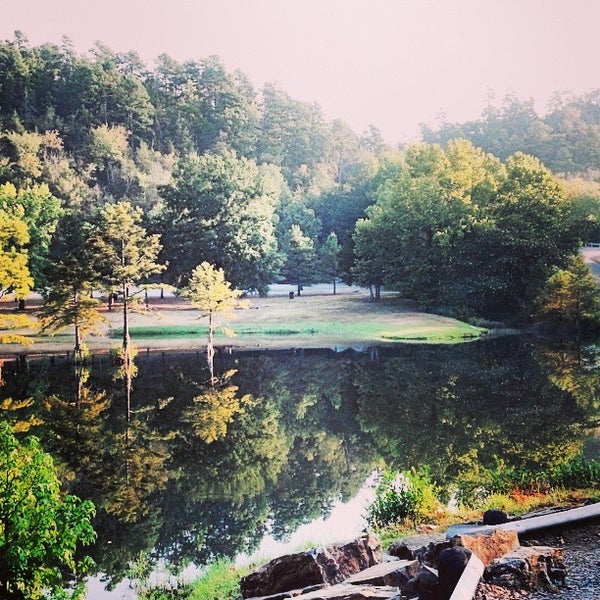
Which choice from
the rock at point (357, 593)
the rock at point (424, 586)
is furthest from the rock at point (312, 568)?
the rock at point (424, 586)

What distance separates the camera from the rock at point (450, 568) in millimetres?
3699

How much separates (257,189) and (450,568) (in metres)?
15.9

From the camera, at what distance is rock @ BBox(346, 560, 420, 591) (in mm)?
4320

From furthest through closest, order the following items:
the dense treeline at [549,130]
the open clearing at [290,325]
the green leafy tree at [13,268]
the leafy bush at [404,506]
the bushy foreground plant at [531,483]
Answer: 1. the dense treeline at [549,130]
2. the open clearing at [290,325]
3. the green leafy tree at [13,268]
4. the bushy foreground plant at [531,483]
5. the leafy bush at [404,506]

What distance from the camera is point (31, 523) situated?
3908mm

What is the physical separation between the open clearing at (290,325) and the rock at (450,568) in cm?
1325

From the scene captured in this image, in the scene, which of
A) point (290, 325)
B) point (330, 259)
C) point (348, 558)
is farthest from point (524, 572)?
point (330, 259)

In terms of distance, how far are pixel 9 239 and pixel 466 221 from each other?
1148cm

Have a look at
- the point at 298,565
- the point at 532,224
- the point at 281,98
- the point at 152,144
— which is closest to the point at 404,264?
the point at 532,224

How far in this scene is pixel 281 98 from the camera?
18797 millimetres

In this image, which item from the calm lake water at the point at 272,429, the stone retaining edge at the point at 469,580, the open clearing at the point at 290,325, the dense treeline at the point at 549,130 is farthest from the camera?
the dense treeline at the point at 549,130

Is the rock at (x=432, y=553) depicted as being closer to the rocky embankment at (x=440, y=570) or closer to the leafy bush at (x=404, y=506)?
the rocky embankment at (x=440, y=570)

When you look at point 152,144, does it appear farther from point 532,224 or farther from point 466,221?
point 532,224

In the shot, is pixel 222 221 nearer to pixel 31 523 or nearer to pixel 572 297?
pixel 572 297
